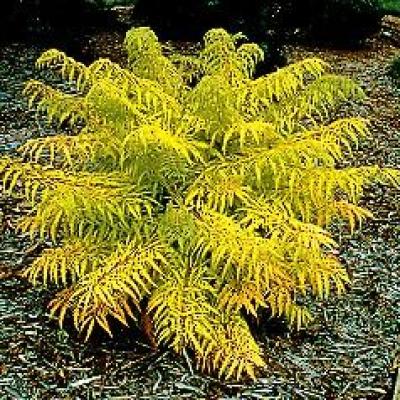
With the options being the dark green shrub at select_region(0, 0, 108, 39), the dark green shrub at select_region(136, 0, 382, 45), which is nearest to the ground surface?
the dark green shrub at select_region(136, 0, 382, 45)

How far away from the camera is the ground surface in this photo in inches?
144

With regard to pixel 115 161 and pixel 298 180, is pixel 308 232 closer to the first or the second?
pixel 298 180

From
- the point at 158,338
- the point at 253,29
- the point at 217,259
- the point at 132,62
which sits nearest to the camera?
the point at 217,259

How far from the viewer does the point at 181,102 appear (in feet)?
15.3

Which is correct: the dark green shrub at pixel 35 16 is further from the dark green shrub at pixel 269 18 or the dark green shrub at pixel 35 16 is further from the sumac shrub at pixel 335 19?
the sumac shrub at pixel 335 19

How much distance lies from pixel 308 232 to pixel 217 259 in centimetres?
46

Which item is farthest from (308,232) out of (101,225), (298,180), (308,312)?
(101,225)

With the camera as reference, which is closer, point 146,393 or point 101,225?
point 146,393

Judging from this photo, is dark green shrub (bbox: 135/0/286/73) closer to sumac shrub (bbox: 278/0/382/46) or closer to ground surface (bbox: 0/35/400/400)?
sumac shrub (bbox: 278/0/382/46)

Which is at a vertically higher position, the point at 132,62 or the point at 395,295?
the point at 132,62

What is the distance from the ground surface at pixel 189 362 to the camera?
3668mm

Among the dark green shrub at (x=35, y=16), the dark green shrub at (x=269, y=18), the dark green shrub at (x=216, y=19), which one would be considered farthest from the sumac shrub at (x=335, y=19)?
the dark green shrub at (x=35, y=16)

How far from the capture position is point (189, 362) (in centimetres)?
379

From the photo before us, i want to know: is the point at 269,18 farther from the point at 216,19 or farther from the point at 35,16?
the point at 35,16
